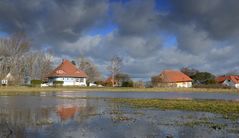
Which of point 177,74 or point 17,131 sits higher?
point 177,74

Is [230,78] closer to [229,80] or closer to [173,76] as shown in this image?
[229,80]

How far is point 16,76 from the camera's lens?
92938 millimetres

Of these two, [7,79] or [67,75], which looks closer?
[7,79]

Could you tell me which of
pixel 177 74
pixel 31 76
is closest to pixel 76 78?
pixel 31 76

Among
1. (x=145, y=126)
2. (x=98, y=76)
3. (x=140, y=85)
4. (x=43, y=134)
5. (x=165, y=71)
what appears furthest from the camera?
(x=98, y=76)

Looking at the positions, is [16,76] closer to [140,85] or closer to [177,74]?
[140,85]

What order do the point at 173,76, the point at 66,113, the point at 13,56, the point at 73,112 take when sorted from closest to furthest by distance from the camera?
the point at 66,113 < the point at 73,112 < the point at 13,56 < the point at 173,76

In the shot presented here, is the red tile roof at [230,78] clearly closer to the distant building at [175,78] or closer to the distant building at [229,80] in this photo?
the distant building at [229,80]

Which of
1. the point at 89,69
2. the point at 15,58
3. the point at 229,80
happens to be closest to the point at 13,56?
the point at 15,58

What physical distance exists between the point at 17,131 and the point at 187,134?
25.3 ft

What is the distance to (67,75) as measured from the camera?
110125 mm

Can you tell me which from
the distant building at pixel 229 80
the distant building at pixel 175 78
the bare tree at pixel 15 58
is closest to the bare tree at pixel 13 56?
the bare tree at pixel 15 58

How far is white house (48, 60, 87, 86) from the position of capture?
358 ft

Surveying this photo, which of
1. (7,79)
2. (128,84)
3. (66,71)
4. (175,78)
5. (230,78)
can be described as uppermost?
(66,71)
